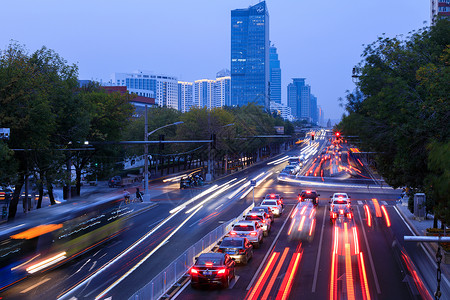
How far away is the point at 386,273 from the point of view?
21.4 metres

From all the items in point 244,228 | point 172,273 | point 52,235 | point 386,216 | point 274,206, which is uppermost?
point 52,235

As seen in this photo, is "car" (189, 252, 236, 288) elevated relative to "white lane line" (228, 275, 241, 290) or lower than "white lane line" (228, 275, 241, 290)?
elevated

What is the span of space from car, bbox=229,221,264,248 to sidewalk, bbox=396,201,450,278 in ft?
31.9

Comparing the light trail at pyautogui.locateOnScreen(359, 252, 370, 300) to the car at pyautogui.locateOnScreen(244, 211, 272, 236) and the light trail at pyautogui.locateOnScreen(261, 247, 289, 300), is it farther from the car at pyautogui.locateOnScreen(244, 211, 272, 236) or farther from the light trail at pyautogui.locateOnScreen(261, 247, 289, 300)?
the car at pyautogui.locateOnScreen(244, 211, 272, 236)

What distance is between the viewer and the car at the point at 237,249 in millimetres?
22375

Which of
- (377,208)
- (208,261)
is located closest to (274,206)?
(377,208)

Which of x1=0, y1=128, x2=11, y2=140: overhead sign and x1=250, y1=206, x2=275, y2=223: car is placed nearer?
x1=0, y1=128, x2=11, y2=140: overhead sign

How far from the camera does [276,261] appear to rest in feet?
76.7

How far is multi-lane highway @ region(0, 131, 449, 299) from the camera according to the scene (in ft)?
60.0

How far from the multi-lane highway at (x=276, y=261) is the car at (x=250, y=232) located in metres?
0.61

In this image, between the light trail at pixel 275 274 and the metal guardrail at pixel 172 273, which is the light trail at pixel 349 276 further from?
Answer: the metal guardrail at pixel 172 273

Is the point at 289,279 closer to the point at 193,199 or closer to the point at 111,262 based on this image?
the point at 111,262

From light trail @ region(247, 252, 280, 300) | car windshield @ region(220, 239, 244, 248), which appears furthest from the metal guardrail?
light trail @ region(247, 252, 280, 300)

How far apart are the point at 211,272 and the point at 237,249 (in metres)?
4.22
